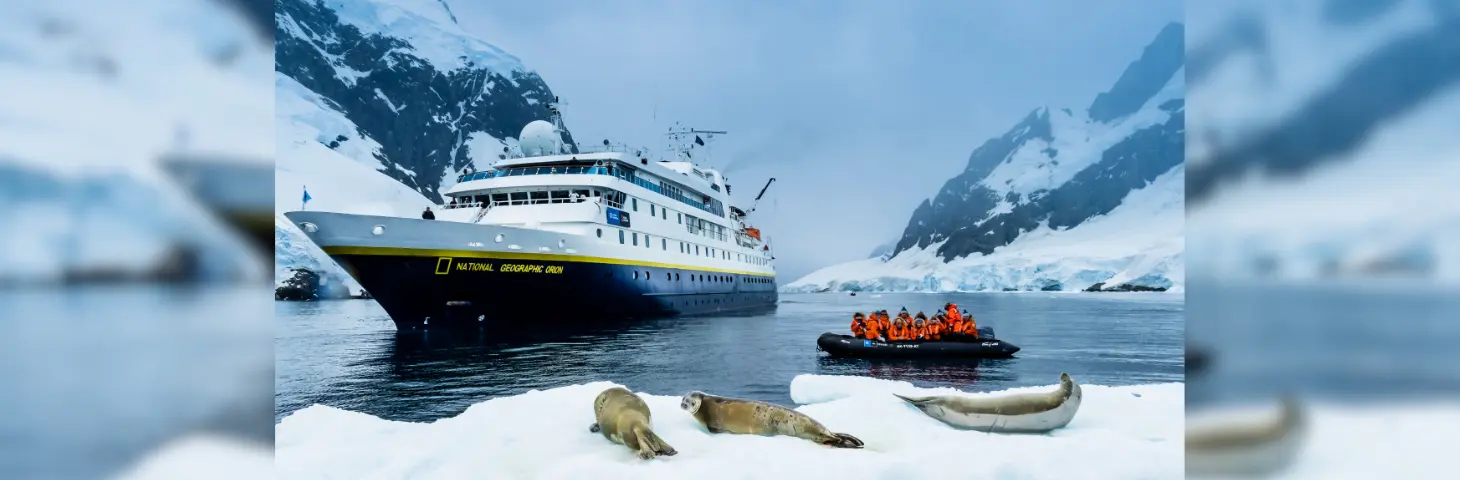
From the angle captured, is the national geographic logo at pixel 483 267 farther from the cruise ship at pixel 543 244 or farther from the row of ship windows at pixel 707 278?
the row of ship windows at pixel 707 278

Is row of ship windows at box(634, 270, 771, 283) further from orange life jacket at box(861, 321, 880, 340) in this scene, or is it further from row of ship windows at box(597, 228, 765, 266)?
orange life jacket at box(861, 321, 880, 340)

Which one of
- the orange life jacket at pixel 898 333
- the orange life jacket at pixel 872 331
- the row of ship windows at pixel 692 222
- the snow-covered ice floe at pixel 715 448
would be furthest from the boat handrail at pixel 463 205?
the snow-covered ice floe at pixel 715 448

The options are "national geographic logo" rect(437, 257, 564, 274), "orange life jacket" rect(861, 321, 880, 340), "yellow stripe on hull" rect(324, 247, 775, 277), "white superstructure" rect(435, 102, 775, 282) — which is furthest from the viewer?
"white superstructure" rect(435, 102, 775, 282)

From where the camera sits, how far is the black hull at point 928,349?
1284 cm

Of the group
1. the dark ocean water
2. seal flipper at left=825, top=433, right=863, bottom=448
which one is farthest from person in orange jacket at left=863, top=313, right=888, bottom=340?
seal flipper at left=825, top=433, right=863, bottom=448

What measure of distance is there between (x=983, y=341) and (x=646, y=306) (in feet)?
38.1

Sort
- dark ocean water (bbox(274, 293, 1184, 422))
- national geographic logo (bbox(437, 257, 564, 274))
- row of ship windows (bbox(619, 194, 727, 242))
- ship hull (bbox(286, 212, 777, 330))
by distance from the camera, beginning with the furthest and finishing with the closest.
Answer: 1. row of ship windows (bbox(619, 194, 727, 242))
2. national geographic logo (bbox(437, 257, 564, 274))
3. ship hull (bbox(286, 212, 777, 330))
4. dark ocean water (bbox(274, 293, 1184, 422))

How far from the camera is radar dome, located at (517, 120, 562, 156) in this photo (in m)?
22.2

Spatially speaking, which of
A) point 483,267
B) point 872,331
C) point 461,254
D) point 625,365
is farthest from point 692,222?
point 625,365

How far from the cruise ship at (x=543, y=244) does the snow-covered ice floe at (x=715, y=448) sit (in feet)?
34.9

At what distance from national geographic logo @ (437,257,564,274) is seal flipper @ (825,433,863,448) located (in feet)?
44.6

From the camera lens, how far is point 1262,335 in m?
2.75

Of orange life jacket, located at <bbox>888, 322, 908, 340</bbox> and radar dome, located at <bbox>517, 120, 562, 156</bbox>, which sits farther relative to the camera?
radar dome, located at <bbox>517, 120, 562, 156</bbox>

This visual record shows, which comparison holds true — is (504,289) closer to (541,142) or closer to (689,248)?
(541,142)
